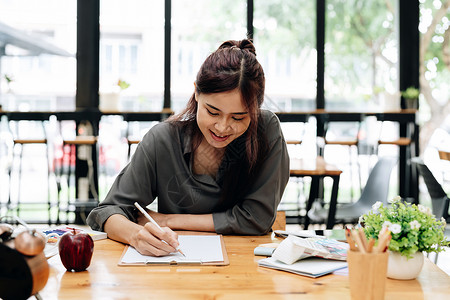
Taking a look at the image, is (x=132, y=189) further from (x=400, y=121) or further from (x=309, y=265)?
(x=400, y=121)

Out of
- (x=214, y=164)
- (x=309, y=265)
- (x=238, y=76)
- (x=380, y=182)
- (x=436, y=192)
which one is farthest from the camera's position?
(x=380, y=182)

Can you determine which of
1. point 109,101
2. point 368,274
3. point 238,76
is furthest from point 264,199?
point 109,101

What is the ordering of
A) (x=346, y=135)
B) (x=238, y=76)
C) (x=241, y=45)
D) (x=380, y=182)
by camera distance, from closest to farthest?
(x=238, y=76), (x=241, y=45), (x=380, y=182), (x=346, y=135)

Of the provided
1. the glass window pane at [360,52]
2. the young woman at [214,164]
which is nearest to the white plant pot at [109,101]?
the glass window pane at [360,52]

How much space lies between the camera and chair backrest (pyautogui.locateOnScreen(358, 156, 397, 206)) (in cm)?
341

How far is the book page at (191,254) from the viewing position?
1.29m

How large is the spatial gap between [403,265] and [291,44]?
5.29 meters

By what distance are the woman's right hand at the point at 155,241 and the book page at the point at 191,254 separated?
A: 0.02 metres

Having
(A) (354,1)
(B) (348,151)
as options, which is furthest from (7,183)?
(A) (354,1)

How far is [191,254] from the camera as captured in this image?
135 centimetres

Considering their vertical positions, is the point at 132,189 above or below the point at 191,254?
above

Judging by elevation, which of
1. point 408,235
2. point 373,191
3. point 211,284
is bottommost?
point 373,191

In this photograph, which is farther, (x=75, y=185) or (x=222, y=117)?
(x=75, y=185)

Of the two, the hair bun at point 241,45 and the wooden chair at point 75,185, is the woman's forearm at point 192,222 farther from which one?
the wooden chair at point 75,185
